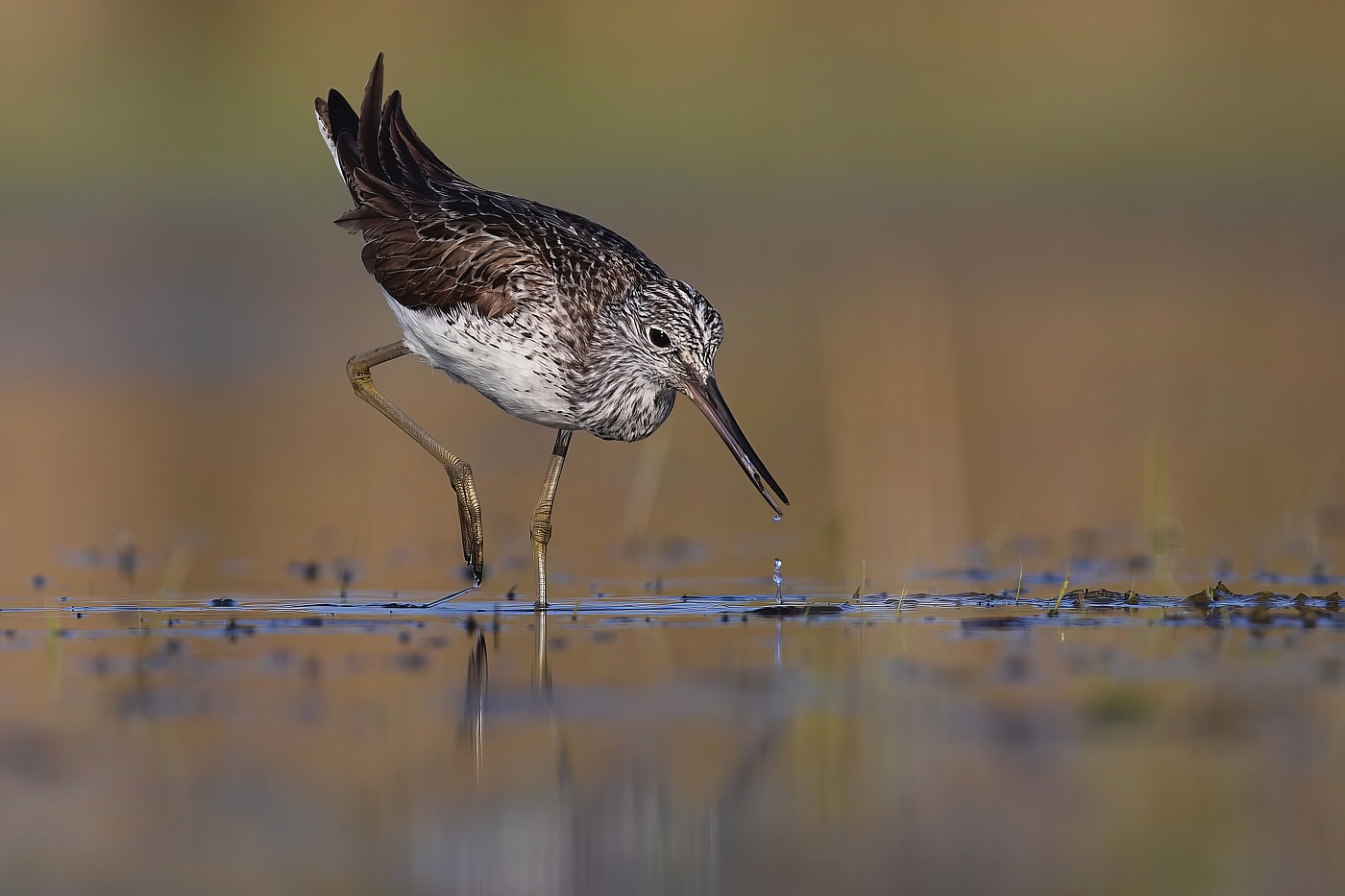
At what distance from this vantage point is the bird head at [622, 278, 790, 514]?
817cm

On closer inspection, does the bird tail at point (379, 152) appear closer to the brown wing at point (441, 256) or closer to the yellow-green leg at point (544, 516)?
the brown wing at point (441, 256)

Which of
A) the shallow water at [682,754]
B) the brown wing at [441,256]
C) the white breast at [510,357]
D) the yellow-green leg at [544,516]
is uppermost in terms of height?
the brown wing at [441,256]

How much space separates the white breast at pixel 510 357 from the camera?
333 inches

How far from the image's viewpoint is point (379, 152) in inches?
377

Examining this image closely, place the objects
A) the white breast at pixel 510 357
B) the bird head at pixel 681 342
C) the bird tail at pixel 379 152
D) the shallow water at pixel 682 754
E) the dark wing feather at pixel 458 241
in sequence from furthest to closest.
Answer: the bird tail at pixel 379 152, the dark wing feather at pixel 458 241, the white breast at pixel 510 357, the bird head at pixel 681 342, the shallow water at pixel 682 754

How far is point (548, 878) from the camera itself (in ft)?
12.9

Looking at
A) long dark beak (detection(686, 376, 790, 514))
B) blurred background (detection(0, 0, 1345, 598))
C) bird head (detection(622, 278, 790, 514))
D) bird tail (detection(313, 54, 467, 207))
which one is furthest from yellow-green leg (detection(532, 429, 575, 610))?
bird tail (detection(313, 54, 467, 207))

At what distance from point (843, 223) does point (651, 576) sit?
13.2m

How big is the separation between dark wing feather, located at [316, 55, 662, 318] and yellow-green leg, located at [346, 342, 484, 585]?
0.64 meters

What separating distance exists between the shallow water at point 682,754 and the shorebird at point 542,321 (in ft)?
5.37

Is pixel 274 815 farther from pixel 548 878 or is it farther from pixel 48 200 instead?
pixel 48 200

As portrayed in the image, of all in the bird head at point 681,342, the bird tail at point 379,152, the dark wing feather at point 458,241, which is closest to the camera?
the bird head at point 681,342

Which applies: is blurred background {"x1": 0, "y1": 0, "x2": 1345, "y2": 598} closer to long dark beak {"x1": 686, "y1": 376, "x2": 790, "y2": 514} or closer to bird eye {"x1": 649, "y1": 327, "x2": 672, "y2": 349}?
long dark beak {"x1": 686, "y1": 376, "x2": 790, "y2": 514}

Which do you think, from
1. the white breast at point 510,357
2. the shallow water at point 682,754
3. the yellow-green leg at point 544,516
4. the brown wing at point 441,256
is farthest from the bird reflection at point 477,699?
the brown wing at point 441,256
